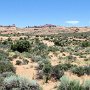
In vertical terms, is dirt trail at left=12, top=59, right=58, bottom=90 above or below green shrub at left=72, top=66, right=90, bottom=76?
below

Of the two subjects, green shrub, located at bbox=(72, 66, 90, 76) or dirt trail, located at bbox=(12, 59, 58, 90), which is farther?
green shrub, located at bbox=(72, 66, 90, 76)

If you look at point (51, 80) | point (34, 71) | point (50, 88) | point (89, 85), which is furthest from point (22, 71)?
point (89, 85)

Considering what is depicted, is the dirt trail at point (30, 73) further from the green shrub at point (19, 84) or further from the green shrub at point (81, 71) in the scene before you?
the green shrub at point (81, 71)

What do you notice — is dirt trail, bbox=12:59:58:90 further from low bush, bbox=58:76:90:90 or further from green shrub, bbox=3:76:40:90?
green shrub, bbox=3:76:40:90

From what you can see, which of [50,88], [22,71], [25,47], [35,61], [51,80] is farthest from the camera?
[25,47]

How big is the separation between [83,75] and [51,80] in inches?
99.4

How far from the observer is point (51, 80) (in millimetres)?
16844

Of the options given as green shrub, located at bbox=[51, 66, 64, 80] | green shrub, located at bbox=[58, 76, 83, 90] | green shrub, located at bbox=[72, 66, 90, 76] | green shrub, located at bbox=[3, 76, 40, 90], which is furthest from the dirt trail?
green shrub, located at bbox=[72, 66, 90, 76]

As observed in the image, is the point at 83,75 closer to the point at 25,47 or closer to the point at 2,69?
the point at 2,69

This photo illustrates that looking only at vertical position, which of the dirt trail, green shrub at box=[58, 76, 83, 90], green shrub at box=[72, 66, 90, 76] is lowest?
the dirt trail

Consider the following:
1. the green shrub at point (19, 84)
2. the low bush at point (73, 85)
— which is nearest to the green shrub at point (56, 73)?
the low bush at point (73, 85)

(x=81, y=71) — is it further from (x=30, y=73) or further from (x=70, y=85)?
(x=70, y=85)

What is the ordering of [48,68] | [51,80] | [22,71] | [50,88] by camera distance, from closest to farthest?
[50,88] < [51,80] < [48,68] < [22,71]

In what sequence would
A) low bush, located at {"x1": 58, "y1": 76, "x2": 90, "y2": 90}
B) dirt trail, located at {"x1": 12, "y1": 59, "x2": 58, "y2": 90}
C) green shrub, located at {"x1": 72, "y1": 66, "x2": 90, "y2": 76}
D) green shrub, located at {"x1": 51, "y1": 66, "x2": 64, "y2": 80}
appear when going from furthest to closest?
green shrub, located at {"x1": 72, "y1": 66, "x2": 90, "y2": 76}, green shrub, located at {"x1": 51, "y1": 66, "x2": 64, "y2": 80}, dirt trail, located at {"x1": 12, "y1": 59, "x2": 58, "y2": 90}, low bush, located at {"x1": 58, "y1": 76, "x2": 90, "y2": 90}
